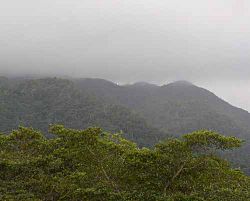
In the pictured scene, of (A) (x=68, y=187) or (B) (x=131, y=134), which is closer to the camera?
(A) (x=68, y=187)

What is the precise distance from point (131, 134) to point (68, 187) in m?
160

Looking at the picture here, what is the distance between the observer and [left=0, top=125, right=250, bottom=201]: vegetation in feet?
68.9

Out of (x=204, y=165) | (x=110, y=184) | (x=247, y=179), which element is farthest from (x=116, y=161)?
(x=247, y=179)

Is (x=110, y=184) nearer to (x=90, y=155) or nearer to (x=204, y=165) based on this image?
(x=90, y=155)

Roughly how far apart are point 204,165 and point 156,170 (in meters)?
2.70

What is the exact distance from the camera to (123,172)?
23.5 meters

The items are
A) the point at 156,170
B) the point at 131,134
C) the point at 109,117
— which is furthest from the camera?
the point at 109,117

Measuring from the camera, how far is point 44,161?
2430cm

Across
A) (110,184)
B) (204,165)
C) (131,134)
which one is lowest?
(131,134)

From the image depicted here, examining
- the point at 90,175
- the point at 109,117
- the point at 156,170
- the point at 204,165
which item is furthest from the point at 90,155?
the point at 109,117

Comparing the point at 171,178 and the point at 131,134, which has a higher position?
the point at 171,178

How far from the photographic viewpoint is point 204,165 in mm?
22719

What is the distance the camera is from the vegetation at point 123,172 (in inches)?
826

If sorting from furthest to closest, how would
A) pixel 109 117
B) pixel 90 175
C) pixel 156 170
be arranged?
pixel 109 117, pixel 90 175, pixel 156 170
